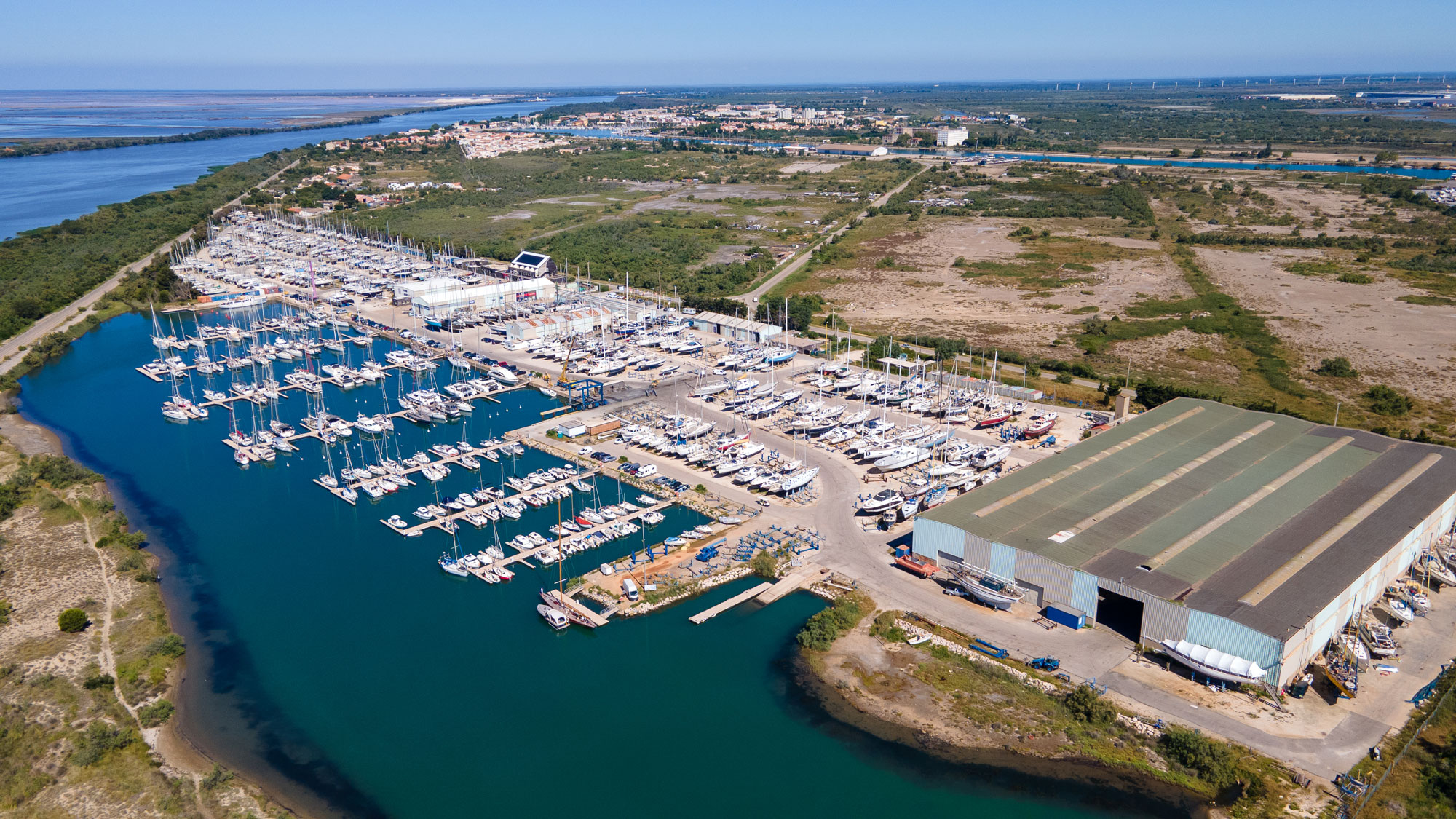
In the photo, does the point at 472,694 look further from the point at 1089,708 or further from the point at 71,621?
the point at 1089,708

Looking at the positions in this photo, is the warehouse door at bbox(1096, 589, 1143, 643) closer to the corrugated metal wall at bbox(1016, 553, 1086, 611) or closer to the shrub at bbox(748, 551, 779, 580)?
the corrugated metal wall at bbox(1016, 553, 1086, 611)

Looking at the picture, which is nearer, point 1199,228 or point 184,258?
point 184,258

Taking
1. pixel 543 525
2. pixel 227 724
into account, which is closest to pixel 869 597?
pixel 543 525

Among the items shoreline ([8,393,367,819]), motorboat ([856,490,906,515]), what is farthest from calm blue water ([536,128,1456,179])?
shoreline ([8,393,367,819])

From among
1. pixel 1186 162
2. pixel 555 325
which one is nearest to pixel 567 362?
pixel 555 325

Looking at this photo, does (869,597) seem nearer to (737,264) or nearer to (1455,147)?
(737,264)

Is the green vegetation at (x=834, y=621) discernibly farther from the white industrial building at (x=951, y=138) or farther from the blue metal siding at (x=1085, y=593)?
the white industrial building at (x=951, y=138)
